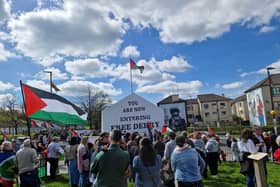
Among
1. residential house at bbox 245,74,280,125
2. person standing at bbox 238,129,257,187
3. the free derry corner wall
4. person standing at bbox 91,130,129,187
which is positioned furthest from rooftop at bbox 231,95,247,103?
person standing at bbox 91,130,129,187

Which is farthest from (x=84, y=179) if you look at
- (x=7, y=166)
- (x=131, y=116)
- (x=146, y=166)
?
(x=131, y=116)

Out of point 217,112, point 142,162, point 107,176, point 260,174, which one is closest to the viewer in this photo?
point 107,176

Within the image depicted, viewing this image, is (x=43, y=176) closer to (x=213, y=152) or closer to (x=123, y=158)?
(x=213, y=152)

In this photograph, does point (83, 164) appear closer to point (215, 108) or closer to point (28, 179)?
point (28, 179)

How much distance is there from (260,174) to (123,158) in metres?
2.23

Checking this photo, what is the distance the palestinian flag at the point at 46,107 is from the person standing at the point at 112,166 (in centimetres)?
577

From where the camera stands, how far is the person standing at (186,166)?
4.41 metres

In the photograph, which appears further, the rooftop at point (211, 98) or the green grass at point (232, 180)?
the rooftop at point (211, 98)

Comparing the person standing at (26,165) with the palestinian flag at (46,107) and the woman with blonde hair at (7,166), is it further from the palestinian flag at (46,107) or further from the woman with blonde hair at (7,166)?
the palestinian flag at (46,107)

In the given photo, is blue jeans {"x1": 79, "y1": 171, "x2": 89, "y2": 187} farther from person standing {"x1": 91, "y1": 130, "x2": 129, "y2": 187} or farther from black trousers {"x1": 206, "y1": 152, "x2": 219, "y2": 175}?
black trousers {"x1": 206, "y1": 152, "x2": 219, "y2": 175}

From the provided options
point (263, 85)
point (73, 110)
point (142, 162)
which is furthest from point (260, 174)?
point (263, 85)

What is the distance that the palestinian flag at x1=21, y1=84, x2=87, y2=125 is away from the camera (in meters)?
8.88

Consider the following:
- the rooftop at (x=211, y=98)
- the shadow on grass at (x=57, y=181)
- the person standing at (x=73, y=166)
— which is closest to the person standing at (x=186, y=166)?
the person standing at (x=73, y=166)

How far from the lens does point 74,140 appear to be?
8.30 metres
